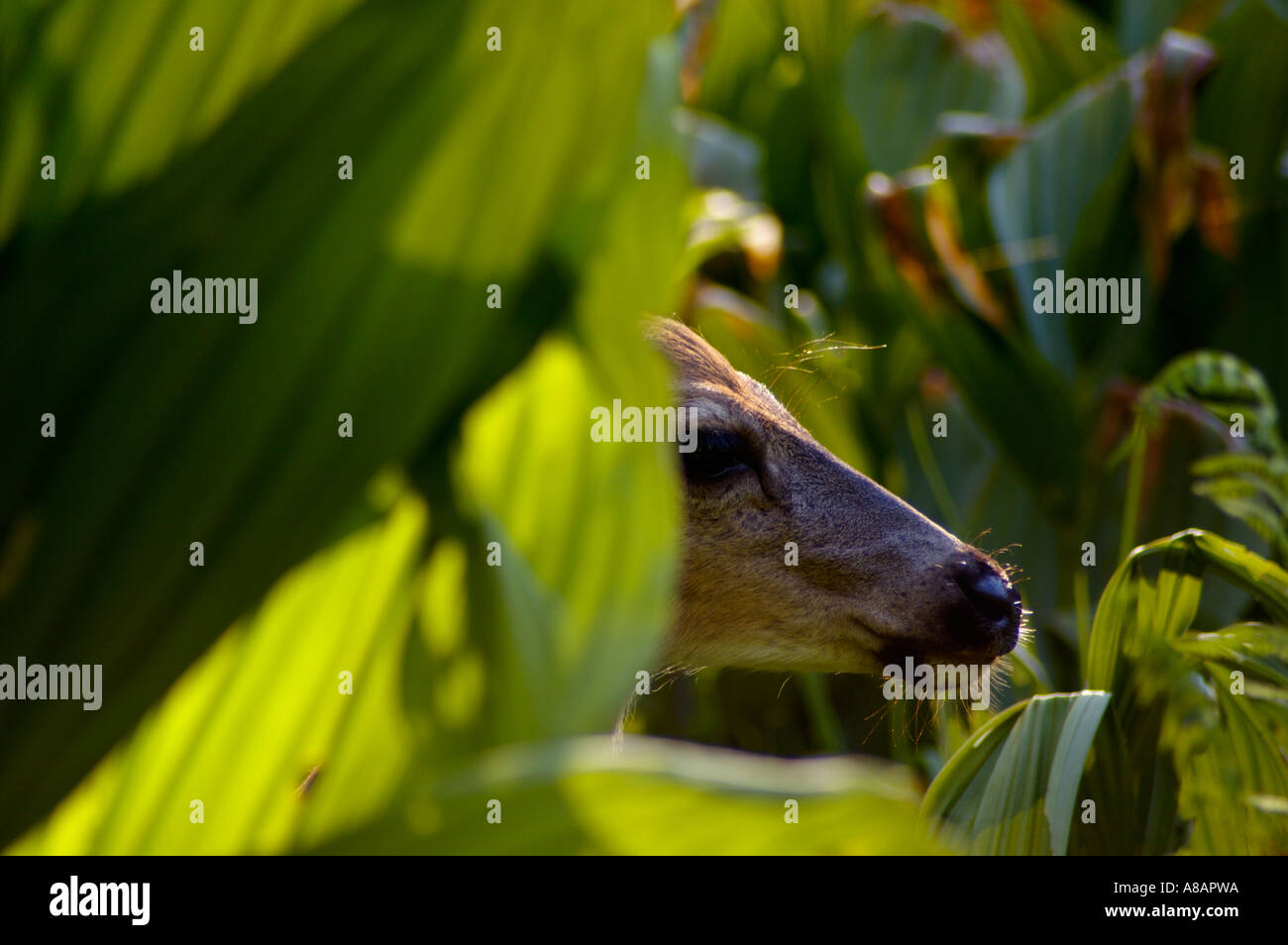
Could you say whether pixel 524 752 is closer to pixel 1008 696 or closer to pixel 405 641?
pixel 405 641

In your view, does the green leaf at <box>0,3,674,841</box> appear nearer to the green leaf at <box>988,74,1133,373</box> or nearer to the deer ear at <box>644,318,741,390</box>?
the deer ear at <box>644,318,741,390</box>

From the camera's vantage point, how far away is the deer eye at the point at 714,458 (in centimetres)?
213

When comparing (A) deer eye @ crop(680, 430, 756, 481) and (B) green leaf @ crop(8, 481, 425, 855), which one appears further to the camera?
(A) deer eye @ crop(680, 430, 756, 481)

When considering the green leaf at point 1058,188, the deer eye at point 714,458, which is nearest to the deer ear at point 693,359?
the deer eye at point 714,458

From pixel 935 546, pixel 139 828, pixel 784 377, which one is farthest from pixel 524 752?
pixel 784 377

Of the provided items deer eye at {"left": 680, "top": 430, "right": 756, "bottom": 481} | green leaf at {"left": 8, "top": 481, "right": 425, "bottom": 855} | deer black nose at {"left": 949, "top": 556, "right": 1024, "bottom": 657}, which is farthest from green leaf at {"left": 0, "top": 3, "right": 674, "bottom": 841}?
deer black nose at {"left": 949, "top": 556, "right": 1024, "bottom": 657}

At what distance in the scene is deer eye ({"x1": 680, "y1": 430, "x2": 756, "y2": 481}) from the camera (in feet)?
6.98

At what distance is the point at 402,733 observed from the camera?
37cm

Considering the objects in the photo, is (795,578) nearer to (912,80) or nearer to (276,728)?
(276,728)

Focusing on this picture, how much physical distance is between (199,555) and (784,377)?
334cm

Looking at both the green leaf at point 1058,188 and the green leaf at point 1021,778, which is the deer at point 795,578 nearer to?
the green leaf at point 1021,778

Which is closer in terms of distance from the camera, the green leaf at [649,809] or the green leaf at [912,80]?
the green leaf at [649,809]

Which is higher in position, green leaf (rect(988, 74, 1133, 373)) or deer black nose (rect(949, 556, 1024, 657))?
green leaf (rect(988, 74, 1133, 373))

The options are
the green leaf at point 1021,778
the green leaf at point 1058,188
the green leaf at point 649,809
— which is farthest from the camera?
the green leaf at point 1058,188
